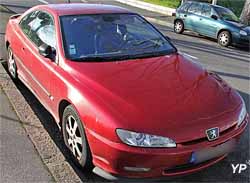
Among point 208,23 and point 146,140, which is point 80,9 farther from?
point 208,23

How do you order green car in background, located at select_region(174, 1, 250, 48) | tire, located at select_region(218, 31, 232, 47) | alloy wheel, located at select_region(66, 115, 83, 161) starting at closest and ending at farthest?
1. alloy wheel, located at select_region(66, 115, 83, 161)
2. green car in background, located at select_region(174, 1, 250, 48)
3. tire, located at select_region(218, 31, 232, 47)

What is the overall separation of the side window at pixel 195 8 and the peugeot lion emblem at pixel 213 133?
1216cm

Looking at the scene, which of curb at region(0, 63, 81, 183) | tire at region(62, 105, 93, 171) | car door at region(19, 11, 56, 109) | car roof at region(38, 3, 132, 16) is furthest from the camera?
car roof at region(38, 3, 132, 16)

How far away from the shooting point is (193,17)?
49.1ft

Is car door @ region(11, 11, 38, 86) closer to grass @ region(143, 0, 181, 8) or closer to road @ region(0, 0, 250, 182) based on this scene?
road @ region(0, 0, 250, 182)

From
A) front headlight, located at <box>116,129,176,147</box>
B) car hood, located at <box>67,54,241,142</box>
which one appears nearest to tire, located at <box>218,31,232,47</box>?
car hood, located at <box>67,54,241,142</box>

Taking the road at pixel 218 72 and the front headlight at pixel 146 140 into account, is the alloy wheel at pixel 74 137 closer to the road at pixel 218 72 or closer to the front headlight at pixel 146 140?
the road at pixel 218 72

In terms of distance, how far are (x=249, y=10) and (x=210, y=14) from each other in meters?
3.57

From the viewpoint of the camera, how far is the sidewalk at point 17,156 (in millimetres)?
3494

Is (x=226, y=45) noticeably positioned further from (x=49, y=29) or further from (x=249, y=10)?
(x=49, y=29)

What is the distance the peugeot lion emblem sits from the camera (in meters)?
3.36

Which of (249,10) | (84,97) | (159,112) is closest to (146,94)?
(159,112)

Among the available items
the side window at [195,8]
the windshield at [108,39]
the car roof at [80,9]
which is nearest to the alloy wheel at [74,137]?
the windshield at [108,39]

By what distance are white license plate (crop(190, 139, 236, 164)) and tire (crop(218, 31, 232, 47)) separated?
401 inches
